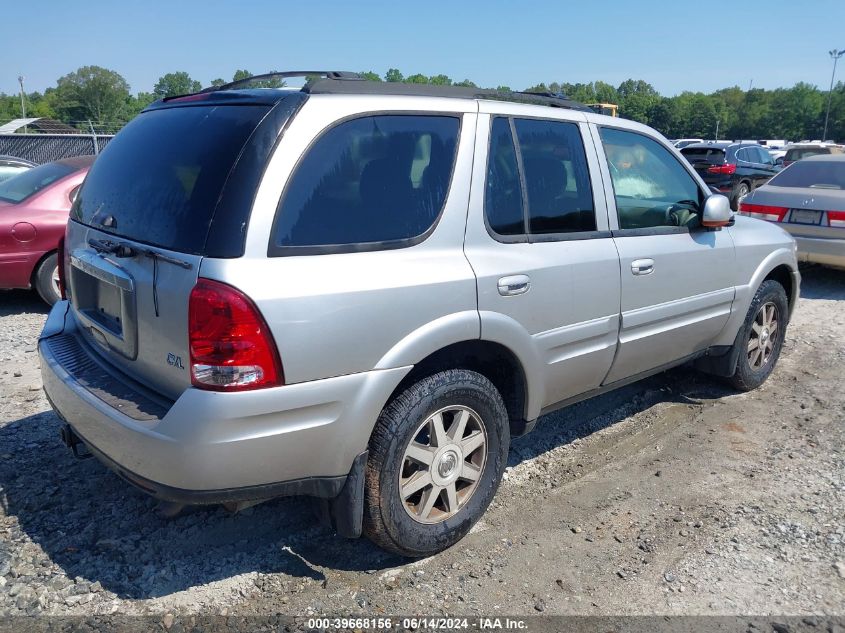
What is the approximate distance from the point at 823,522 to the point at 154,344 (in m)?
3.19

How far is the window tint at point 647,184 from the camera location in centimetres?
383

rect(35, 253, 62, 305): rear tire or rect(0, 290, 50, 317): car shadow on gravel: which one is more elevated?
rect(35, 253, 62, 305): rear tire

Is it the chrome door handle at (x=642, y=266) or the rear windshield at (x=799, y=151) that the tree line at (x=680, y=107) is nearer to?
the rear windshield at (x=799, y=151)

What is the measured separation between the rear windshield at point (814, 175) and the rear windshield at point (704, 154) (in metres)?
9.26

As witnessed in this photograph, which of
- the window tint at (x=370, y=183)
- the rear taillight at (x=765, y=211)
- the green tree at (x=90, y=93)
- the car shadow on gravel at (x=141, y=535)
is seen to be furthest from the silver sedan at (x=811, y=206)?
the green tree at (x=90, y=93)

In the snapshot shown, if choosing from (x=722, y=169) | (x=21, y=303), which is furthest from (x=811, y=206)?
(x=722, y=169)

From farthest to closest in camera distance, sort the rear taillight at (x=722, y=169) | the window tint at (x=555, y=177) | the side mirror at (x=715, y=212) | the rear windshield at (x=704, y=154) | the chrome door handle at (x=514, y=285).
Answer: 1. the rear windshield at (x=704, y=154)
2. the rear taillight at (x=722, y=169)
3. the side mirror at (x=715, y=212)
4. the window tint at (x=555, y=177)
5. the chrome door handle at (x=514, y=285)

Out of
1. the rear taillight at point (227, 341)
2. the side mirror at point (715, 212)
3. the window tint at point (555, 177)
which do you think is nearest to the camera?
the rear taillight at point (227, 341)

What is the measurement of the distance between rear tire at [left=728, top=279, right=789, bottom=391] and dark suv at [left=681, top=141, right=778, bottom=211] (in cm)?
1346

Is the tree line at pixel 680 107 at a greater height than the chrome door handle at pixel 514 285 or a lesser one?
greater

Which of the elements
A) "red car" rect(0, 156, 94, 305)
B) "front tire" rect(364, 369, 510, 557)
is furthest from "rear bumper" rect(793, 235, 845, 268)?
"red car" rect(0, 156, 94, 305)

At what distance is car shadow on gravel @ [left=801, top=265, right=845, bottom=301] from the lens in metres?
8.30

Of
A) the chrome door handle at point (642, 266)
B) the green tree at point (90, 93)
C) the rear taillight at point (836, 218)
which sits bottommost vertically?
the rear taillight at point (836, 218)

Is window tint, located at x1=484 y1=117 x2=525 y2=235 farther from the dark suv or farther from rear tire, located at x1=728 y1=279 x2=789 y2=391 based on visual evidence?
the dark suv
